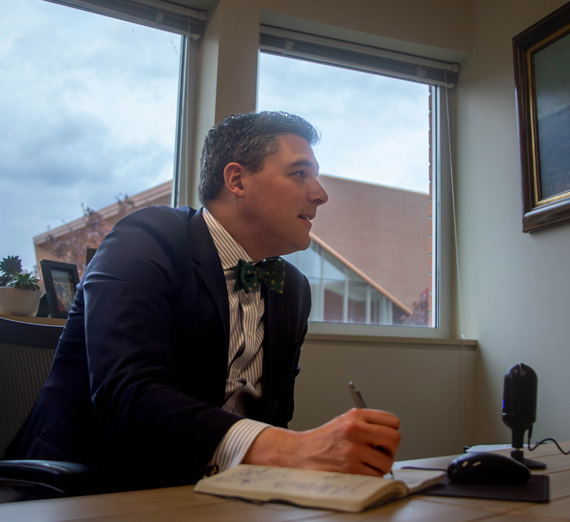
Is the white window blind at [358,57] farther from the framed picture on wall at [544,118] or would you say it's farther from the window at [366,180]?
the framed picture on wall at [544,118]

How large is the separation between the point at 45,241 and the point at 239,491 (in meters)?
1.92

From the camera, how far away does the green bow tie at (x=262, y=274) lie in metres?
1.42

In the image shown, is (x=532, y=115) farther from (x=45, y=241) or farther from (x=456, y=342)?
(x=45, y=241)

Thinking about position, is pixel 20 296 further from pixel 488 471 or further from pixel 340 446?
pixel 488 471

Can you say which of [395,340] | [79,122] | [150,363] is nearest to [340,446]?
[150,363]

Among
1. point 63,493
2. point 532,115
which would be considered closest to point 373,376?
point 532,115

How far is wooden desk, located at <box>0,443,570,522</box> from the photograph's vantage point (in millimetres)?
615

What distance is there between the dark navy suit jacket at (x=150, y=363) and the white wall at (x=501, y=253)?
1382 mm

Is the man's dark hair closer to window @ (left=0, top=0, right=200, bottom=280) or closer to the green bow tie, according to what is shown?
the green bow tie

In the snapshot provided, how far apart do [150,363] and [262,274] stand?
49cm

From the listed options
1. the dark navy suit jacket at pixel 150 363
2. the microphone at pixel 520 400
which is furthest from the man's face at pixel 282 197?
the microphone at pixel 520 400

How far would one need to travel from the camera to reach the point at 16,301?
77.0 inches

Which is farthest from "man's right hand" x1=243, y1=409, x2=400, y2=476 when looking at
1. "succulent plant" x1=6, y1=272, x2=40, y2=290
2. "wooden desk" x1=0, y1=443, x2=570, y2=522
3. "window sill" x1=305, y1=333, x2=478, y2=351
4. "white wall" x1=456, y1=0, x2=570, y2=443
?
"white wall" x1=456, y1=0, x2=570, y2=443

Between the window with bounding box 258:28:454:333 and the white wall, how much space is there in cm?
18
